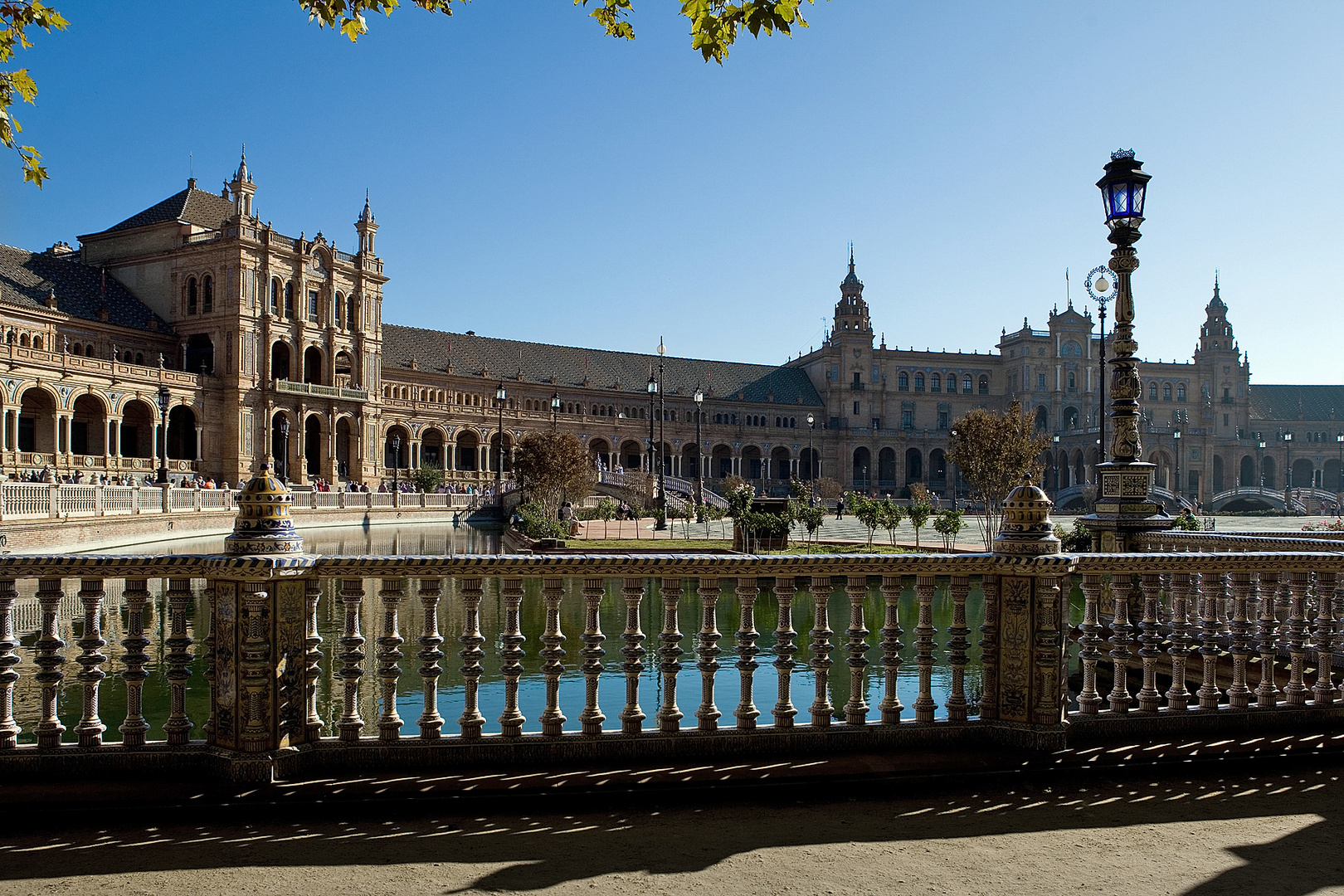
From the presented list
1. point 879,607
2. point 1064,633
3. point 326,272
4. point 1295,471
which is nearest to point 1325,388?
point 1295,471

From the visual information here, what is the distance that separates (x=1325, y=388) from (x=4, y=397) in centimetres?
13148

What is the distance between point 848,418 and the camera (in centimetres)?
9956

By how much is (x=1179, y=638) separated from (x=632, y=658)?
3.14 meters

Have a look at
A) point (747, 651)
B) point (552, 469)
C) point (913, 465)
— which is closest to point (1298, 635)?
point (747, 651)

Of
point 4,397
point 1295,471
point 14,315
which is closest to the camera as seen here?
point 4,397

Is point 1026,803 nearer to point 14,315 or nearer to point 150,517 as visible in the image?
point 150,517

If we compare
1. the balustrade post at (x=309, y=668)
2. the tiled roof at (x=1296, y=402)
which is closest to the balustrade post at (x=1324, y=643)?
the balustrade post at (x=309, y=668)

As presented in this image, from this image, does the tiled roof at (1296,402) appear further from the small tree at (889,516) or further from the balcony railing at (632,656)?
the balcony railing at (632,656)

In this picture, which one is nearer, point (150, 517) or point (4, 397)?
point (150, 517)

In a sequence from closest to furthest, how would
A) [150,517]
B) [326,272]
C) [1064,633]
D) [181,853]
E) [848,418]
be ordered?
[181,853] → [1064,633] → [150,517] → [326,272] → [848,418]

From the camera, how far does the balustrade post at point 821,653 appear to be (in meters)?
4.80

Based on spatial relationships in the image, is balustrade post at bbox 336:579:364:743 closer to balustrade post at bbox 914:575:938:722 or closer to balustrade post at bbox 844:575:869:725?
balustrade post at bbox 844:575:869:725

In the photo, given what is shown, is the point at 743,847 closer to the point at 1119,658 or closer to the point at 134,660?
the point at 1119,658

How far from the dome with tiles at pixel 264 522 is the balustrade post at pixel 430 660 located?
65 centimetres
